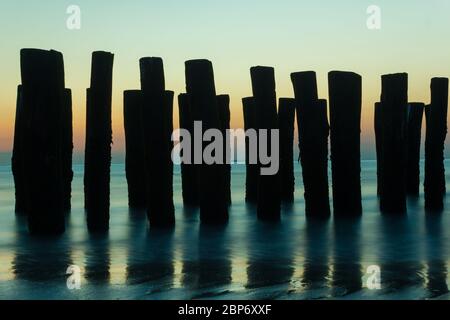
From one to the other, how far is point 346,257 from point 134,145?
17.2 ft

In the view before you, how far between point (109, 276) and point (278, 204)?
418 centimetres

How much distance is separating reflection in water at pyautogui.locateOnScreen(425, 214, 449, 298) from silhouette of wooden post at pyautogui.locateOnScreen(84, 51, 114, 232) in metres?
3.58

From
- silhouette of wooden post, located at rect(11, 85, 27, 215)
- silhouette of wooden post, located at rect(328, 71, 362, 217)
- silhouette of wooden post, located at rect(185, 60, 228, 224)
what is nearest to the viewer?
silhouette of wooden post, located at rect(185, 60, 228, 224)

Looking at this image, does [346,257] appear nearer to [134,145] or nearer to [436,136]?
[436,136]

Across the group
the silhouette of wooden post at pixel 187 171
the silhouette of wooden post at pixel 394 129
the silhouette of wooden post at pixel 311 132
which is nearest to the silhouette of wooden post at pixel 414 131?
the silhouette of wooden post at pixel 394 129

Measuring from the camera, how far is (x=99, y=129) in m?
8.70

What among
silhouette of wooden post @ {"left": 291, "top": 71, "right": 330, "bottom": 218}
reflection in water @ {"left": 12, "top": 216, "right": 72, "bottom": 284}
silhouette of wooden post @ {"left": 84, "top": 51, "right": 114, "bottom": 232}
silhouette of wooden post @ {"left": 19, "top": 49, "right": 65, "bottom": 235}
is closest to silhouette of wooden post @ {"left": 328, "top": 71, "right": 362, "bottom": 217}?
silhouette of wooden post @ {"left": 291, "top": 71, "right": 330, "bottom": 218}

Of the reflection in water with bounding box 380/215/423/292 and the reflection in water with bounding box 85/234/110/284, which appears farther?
the reflection in water with bounding box 85/234/110/284

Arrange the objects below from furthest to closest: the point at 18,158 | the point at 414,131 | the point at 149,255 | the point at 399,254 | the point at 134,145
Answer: the point at 414,131, the point at 134,145, the point at 18,158, the point at 399,254, the point at 149,255

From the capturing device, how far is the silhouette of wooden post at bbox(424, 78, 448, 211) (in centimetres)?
1120

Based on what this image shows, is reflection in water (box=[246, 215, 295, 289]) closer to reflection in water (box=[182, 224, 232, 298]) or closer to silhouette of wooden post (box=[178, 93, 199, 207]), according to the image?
reflection in water (box=[182, 224, 232, 298])

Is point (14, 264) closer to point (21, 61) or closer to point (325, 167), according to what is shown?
point (21, 61)

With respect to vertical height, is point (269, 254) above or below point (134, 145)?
below

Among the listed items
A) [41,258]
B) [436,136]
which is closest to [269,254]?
[41,258]
